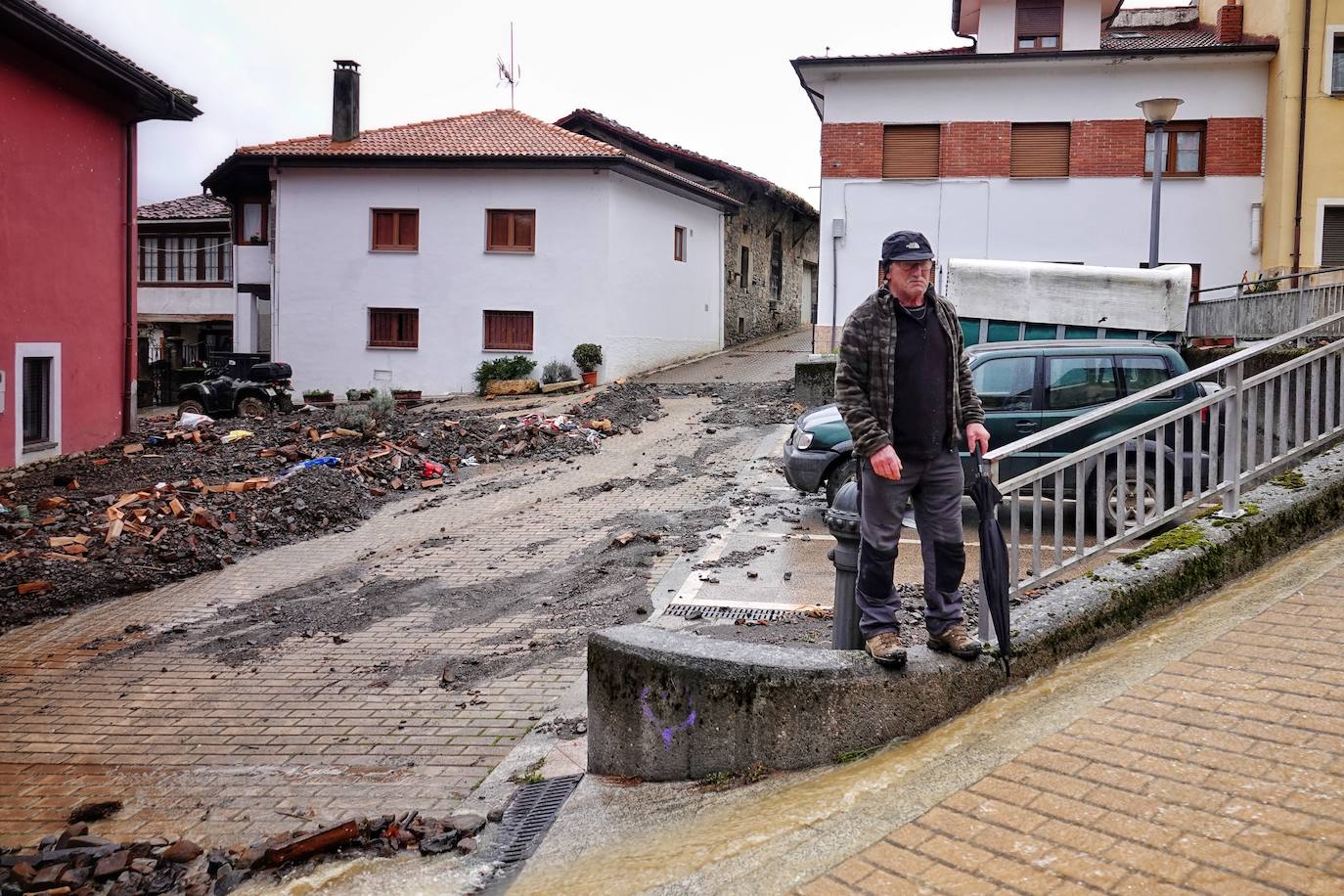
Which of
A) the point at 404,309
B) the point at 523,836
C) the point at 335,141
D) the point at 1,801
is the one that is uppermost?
the point at 335,141

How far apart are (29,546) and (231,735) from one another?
6.27 meters

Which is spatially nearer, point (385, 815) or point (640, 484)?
point (385, 815)

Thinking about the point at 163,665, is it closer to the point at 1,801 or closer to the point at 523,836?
the point at 1,801

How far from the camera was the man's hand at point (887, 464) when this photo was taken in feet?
13.7

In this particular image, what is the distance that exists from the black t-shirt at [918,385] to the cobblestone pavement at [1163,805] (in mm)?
1219

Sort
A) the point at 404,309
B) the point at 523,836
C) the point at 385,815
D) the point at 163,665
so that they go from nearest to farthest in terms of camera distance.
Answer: the point at 523,836 → the point at 385,815 → the point at 163,665 → the point at 404,309

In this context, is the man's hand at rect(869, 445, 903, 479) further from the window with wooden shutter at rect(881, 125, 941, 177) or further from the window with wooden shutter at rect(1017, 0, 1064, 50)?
the window with wooden shutter at rect(1017, 0, 1064, 50)

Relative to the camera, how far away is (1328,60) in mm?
23000

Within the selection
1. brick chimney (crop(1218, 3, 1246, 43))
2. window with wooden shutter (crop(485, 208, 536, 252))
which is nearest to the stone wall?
window with wooden shutter (crop(485, 208, 536, 252))

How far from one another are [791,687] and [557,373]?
76.4ft

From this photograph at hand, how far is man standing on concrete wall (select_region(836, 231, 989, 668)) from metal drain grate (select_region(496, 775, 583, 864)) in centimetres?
150

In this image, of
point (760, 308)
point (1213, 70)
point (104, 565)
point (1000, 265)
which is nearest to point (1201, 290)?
point (1213, 70)

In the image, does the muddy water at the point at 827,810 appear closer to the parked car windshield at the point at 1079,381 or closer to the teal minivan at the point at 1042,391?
the teal minivan at the point at 1042,391

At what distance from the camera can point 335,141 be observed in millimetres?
29797
